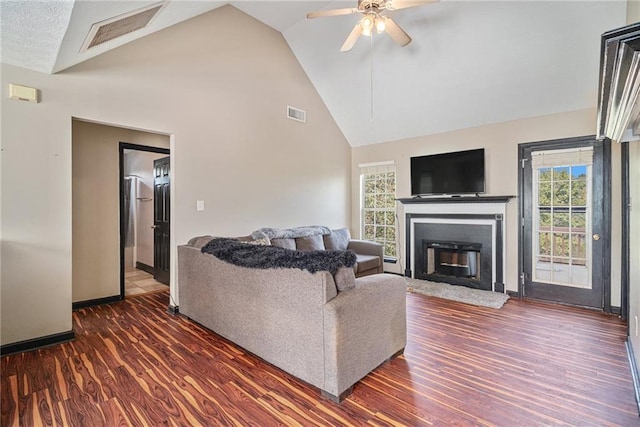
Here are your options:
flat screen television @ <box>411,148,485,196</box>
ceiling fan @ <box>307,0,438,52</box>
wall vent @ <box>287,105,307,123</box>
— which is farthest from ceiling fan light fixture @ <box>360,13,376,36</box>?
flat screen television @ <box>411,148,485,196</box>

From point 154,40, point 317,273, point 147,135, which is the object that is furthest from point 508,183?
point 147,135

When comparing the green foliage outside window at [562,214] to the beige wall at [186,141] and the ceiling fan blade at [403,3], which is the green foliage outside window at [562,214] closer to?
the ceiling fan blade at [403,3]

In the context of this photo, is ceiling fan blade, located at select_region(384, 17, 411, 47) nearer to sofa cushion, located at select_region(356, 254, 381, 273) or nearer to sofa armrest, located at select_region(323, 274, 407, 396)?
sofa armrest, located at select_region(323, 274, 407, 396)

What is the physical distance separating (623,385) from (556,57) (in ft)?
11.1

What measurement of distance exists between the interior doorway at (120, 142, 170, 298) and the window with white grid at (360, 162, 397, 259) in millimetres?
3616

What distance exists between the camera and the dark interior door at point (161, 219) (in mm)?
4777

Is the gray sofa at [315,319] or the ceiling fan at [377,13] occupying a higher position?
the ceiling fan at [377,13]

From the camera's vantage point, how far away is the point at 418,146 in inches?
206

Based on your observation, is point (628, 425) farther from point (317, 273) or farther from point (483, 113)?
point (483, 113)

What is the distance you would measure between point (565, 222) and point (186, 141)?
4949mm

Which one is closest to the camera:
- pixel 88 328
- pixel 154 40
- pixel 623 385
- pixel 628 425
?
pixel 628 425

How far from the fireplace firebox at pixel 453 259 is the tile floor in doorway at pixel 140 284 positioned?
441 cm

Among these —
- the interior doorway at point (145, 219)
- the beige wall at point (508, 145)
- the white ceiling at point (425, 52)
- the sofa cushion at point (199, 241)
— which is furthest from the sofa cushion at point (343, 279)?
the interior doorway at point (145, 219)

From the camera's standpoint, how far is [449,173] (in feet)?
15.7
